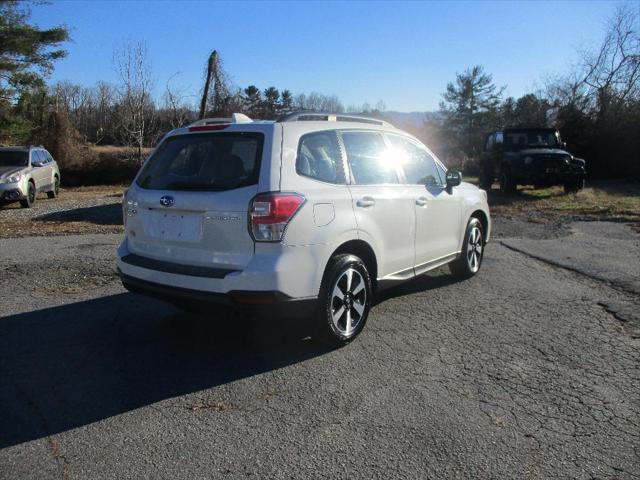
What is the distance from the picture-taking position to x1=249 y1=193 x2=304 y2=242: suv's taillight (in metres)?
3.91

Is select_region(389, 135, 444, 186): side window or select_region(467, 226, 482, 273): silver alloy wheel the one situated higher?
select_region(389, 135, 444, 186): side window

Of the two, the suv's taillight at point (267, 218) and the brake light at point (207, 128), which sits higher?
the brake light at point (207, 128)

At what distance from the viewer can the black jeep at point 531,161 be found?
1584cm

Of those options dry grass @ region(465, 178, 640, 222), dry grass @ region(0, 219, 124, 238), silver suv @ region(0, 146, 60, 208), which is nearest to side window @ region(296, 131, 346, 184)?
dry grass @ region(0, 219, 124, 238)

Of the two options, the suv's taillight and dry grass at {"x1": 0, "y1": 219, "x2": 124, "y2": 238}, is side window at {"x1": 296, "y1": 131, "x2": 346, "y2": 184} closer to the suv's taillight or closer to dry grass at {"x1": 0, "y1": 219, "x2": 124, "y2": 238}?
the suv's taillight

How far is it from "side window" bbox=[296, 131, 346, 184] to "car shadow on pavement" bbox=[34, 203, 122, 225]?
8271mm

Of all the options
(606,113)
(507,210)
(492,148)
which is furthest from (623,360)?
(606,113)

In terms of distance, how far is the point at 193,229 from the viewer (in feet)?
13.6

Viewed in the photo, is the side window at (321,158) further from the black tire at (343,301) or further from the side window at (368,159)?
the black tire at (343,301)

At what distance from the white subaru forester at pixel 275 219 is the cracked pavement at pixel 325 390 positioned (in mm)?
408

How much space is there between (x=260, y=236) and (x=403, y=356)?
59.0 inches

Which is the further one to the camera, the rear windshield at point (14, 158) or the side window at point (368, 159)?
the rear windshield at point (14, 158)

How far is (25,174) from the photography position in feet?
50.3

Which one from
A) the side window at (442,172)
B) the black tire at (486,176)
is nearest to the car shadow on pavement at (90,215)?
the side window at (442,172)
